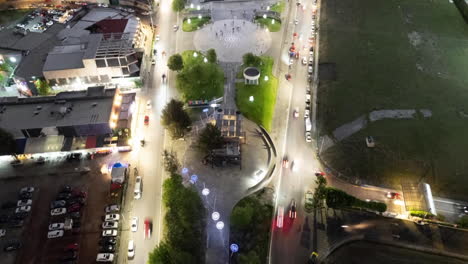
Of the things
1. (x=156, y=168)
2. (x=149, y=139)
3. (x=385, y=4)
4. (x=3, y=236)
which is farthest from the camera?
(x=385, y=4)

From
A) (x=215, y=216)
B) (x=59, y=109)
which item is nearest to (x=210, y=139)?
(x=215, y=216)

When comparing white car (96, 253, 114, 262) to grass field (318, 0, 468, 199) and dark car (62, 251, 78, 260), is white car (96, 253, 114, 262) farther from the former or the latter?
grass field (318, 0, 468, 199)

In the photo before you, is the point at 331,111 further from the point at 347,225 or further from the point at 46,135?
the point at 46,135

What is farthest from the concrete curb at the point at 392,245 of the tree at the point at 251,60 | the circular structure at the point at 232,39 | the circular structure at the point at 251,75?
the circular structure at the point at 232,39

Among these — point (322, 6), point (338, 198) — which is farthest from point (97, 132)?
point (322, 6)

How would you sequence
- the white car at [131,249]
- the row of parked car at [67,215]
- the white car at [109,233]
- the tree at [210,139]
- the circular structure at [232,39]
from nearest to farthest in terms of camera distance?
1. the white car at [131,249]
2. the row of parked car at [67,215]
3. the white car at [109,233]
4. the tree at [210,139]
5. the circular structure at [232,39]

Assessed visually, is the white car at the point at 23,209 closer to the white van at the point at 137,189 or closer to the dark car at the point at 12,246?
the dark car at the point at 12,246
